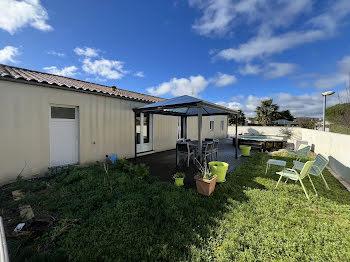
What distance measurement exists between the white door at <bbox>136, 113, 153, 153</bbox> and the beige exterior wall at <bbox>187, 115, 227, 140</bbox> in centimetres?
418

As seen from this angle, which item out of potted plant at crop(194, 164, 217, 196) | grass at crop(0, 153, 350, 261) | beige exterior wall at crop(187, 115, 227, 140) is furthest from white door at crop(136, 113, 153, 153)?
potted plant at crop(194, 164, 217, 196)

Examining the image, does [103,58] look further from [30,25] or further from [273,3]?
[273,3]

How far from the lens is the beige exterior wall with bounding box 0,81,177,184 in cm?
415

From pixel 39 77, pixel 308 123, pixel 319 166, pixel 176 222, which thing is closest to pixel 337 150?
pixel 319 166

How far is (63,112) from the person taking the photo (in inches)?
208

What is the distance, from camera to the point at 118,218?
267 centimetres

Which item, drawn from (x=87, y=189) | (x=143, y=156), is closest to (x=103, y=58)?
(x=143, y=156)

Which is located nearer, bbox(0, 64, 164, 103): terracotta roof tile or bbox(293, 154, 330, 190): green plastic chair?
bbox(293, 154, 330, 190): green plastic chair

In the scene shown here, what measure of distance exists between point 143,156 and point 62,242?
5877 mm

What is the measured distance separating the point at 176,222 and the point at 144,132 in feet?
20.6

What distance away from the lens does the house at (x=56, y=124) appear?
419 centimetres

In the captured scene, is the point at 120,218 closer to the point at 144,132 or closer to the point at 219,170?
the point at 219,170

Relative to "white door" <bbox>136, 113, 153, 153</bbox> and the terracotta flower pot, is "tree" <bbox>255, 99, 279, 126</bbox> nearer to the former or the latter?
"white door" <bbox>136, 113, 153, 153</bbox>

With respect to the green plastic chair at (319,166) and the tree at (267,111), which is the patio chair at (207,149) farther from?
the tree at (267,111)
